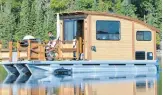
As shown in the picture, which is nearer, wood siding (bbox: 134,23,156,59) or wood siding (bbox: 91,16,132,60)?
wood siding (bbox: 91,16,132,60)

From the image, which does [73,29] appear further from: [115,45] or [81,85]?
[81,85]

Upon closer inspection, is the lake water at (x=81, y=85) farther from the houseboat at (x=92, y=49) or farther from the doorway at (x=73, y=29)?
the doorway at (x=73, y=29)

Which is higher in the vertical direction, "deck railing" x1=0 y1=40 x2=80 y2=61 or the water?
"deck railing" x1=0 y1=40 x2=80 y2=61

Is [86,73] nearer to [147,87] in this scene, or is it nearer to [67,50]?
[67,50]

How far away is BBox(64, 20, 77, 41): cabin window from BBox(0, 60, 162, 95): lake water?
11.5 feet

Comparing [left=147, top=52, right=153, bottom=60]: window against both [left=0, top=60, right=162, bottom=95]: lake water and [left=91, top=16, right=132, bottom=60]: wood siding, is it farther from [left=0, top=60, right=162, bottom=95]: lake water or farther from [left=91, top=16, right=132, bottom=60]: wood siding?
[left=0, top=60, right=162, bottom=95]: lake water

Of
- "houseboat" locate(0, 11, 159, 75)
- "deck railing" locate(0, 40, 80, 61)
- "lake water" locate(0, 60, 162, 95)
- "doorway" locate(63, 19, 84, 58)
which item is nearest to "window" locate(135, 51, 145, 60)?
"houseboat" locate(0, 11, 159, 75)

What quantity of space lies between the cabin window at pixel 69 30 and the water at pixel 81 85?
351 centimetres

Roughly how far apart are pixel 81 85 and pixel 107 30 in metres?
7.29

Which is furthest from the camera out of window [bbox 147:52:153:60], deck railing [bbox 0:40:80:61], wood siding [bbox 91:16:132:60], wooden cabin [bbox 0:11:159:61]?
window [bbox 147:52:153:60]

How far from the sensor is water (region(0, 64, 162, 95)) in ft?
73.6

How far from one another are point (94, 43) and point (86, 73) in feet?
5.15

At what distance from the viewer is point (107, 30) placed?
106ft

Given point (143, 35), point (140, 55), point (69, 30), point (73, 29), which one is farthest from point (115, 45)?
point (69, 30)
